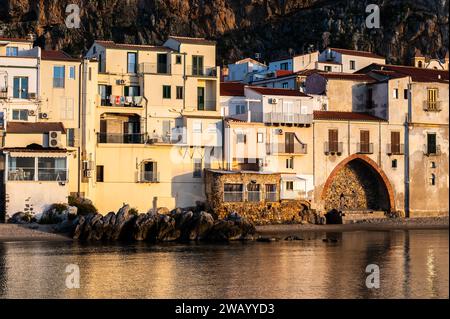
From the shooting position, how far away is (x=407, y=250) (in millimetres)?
64812

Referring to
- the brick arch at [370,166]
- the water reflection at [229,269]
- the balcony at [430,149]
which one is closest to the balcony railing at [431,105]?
the balcony at [430,149]

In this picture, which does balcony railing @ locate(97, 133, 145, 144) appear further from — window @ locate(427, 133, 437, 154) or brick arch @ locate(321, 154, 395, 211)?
window @ locate(427, 133, 437, 154)

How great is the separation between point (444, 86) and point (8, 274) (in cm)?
4956

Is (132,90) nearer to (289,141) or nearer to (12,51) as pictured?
(12,51)

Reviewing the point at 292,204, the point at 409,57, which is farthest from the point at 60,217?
the point at 409,57

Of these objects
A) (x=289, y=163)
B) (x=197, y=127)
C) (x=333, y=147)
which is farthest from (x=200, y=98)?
(x=333, y=147)

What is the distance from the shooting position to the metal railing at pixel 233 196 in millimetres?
82750

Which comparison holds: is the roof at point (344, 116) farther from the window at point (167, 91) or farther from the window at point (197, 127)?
the window at point (167, 91)

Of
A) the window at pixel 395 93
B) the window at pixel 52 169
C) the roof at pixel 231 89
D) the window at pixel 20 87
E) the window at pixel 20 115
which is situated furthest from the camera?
the window at pixel 395 93

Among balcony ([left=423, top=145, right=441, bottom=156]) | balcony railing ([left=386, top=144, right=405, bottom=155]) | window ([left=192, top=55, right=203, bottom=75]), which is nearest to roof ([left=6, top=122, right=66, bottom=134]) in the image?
window ([left=192, top=55, right=203, bottom=75])

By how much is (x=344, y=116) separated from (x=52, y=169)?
2726 cm

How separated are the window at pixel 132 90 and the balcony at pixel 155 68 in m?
1.35

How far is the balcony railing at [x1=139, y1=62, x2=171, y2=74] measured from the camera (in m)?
86.3
